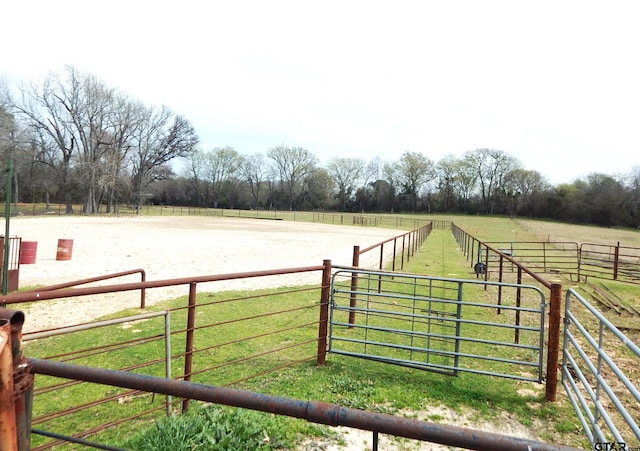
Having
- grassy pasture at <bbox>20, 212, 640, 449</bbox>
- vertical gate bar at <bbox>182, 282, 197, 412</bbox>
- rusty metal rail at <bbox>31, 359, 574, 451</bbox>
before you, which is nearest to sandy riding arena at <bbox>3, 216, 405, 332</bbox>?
grassy pasture at <bbox>20, 212, 640, 449</bbox>

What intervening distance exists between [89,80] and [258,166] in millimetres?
54979

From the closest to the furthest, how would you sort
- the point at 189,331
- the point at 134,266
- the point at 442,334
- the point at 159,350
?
the point at 189,331, the point at 159,350, the point at 442,334, the point at 134,266

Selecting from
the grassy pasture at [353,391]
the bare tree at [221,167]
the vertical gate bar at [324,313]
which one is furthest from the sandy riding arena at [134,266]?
the bare tree at [221,167]

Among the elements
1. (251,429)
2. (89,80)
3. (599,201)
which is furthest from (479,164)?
(251,429)

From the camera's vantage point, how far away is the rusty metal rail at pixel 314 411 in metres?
1.01

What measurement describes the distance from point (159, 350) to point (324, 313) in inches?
93.7

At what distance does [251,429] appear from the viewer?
115 inches

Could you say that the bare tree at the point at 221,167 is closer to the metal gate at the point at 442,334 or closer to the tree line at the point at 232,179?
the tree line at the point at 232,179

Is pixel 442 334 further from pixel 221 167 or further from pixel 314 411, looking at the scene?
pixel 221 167

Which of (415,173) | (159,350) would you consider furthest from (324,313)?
(415,173)

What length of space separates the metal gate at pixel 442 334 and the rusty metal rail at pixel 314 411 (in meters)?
3.06

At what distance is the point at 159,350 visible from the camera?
515 cm

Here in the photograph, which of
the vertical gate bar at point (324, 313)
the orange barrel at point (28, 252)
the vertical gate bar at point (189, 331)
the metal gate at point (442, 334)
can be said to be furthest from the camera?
the orange barrel at point (28, 252)

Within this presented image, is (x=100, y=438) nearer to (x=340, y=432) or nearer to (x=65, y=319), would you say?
(x=340, y=432)
